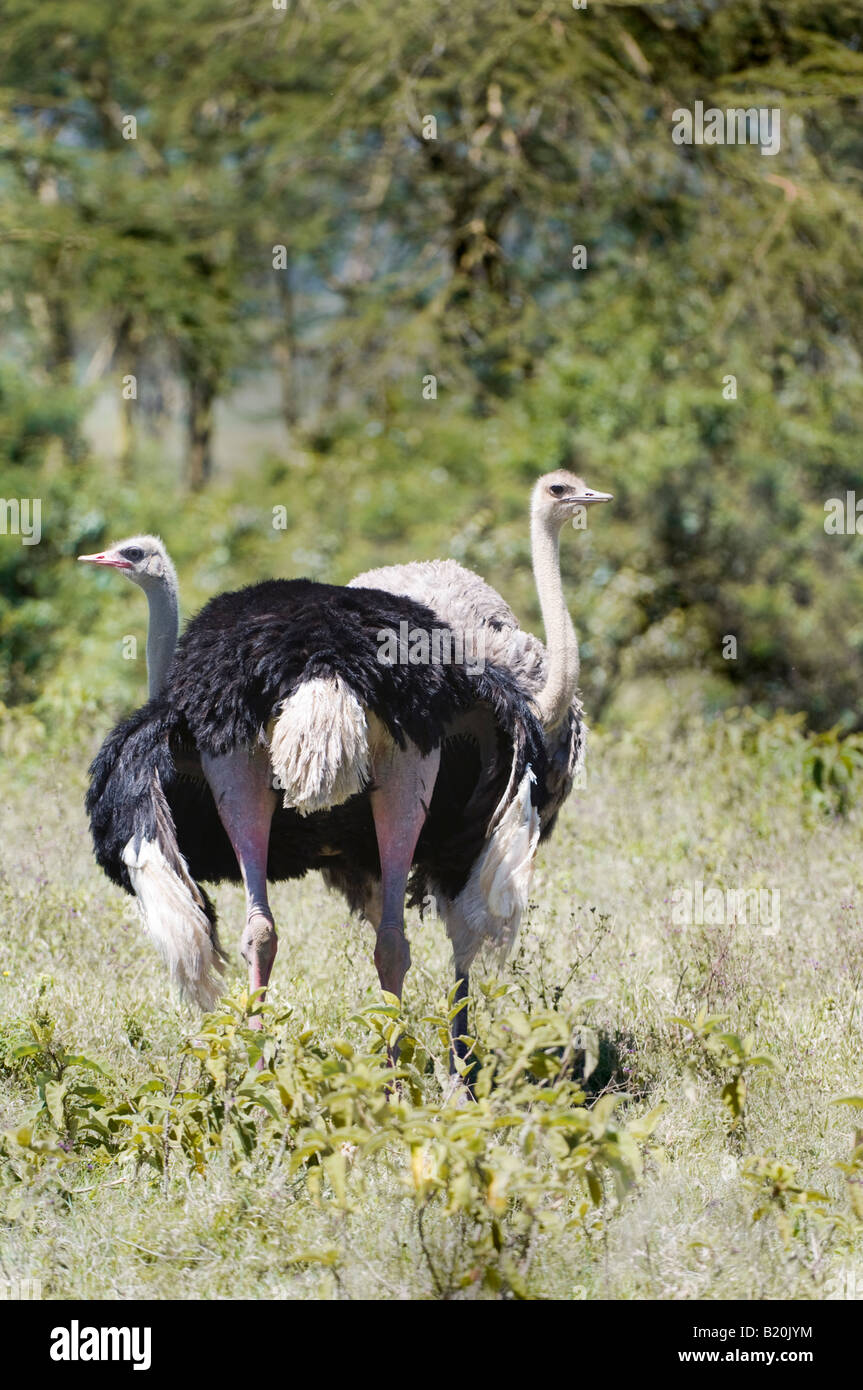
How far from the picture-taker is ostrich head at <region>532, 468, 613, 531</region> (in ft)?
18.6

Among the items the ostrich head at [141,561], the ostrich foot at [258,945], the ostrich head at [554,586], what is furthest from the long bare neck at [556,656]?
the ostrich head at [141,561]

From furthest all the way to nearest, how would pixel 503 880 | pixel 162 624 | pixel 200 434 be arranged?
pixel 200 434, pixel 162 624, pixel 503 880

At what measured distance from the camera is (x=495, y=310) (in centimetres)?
1391

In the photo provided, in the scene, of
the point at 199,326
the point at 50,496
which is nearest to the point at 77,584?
the point at 50,496

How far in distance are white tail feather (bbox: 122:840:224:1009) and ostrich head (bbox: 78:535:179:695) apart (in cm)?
106

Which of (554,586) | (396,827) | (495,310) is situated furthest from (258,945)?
(495,310)

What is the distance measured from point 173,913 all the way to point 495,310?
10189mm

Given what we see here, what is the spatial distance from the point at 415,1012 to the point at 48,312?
15.8 meters

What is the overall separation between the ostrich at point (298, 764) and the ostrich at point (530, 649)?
129 mm

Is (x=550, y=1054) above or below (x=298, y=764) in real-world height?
below

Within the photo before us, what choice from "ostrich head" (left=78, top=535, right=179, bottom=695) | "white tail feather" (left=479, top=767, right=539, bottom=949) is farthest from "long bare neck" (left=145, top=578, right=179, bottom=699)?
"white tail feather" (left=479, top=767, right=539, bottom=949)

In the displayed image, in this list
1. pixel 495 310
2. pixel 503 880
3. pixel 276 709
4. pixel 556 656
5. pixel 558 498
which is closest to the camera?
pixel 276 709

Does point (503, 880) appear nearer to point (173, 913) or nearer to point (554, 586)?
point (173, 913)

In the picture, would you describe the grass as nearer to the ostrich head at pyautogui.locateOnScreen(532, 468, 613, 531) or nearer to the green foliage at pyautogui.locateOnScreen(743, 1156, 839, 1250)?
the green foliage at pyautogui.locateOnScreen(743, 1156, 839, 1250)
